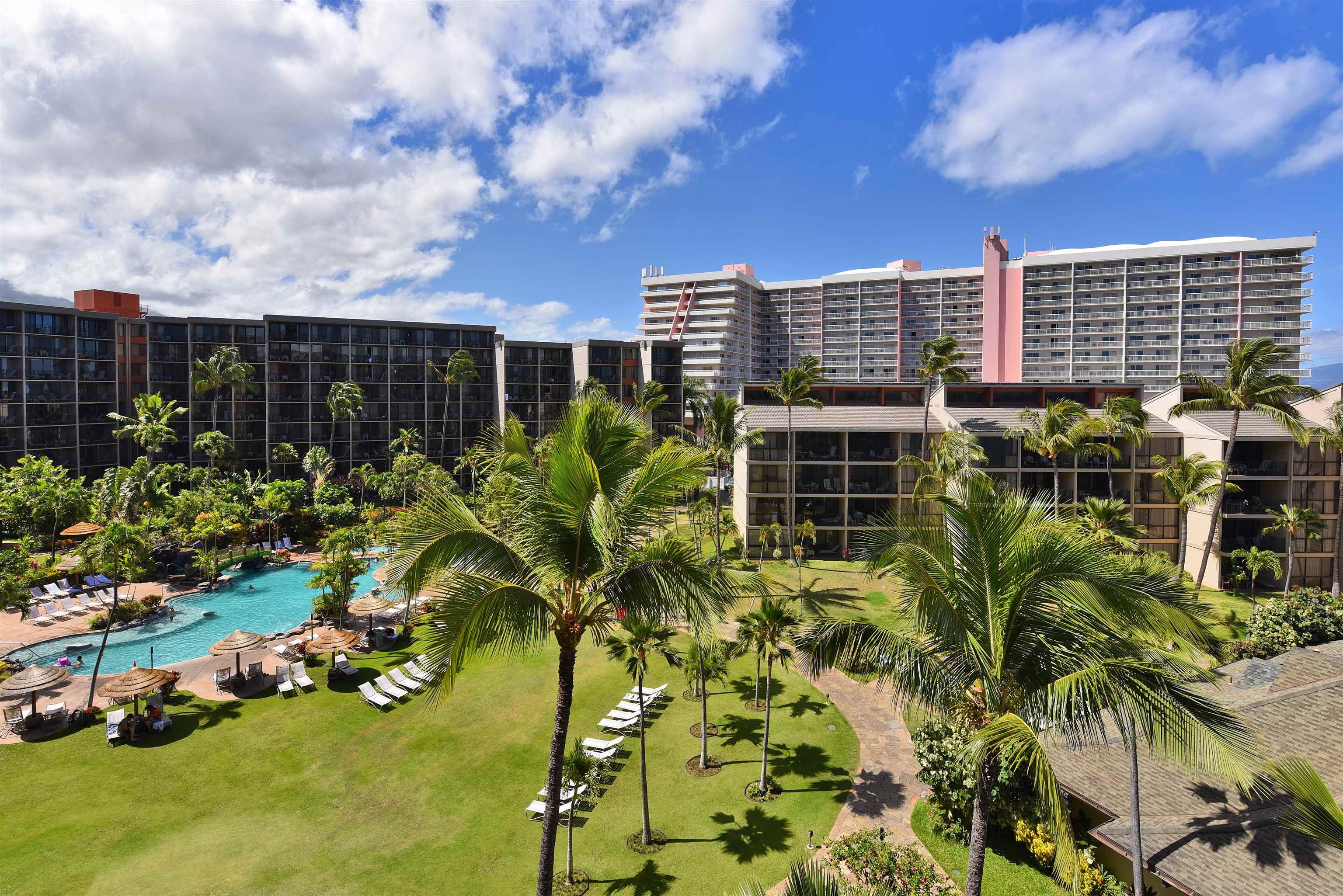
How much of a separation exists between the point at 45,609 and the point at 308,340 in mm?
42225

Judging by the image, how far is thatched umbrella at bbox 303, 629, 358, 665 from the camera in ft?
96.6

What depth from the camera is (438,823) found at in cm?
1891

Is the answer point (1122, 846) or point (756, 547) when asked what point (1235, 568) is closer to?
point (756, 547)

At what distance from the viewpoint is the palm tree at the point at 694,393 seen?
3011 inches

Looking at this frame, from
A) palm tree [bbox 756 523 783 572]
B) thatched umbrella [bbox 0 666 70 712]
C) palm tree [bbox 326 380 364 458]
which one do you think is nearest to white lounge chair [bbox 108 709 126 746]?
thatched umbrella [bbox 0 666 70 712]

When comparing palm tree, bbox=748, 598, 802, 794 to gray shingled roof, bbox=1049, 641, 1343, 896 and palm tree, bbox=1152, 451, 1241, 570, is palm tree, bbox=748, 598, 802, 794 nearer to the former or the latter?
gray shingled roof, bbox=1049, 641, 1343, 896

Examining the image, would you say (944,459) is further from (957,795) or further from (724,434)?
(957,795)

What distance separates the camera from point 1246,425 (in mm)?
42125

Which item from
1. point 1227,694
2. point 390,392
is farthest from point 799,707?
point 390,392

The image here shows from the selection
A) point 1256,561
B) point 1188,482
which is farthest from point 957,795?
point 1256,561

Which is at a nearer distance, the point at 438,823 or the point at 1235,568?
the point at 438,823

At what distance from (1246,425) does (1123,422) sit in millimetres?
11305

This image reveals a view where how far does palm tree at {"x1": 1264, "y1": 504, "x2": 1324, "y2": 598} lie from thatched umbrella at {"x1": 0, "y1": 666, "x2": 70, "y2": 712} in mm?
57349

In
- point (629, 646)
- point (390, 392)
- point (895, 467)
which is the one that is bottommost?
point (629, 646)
